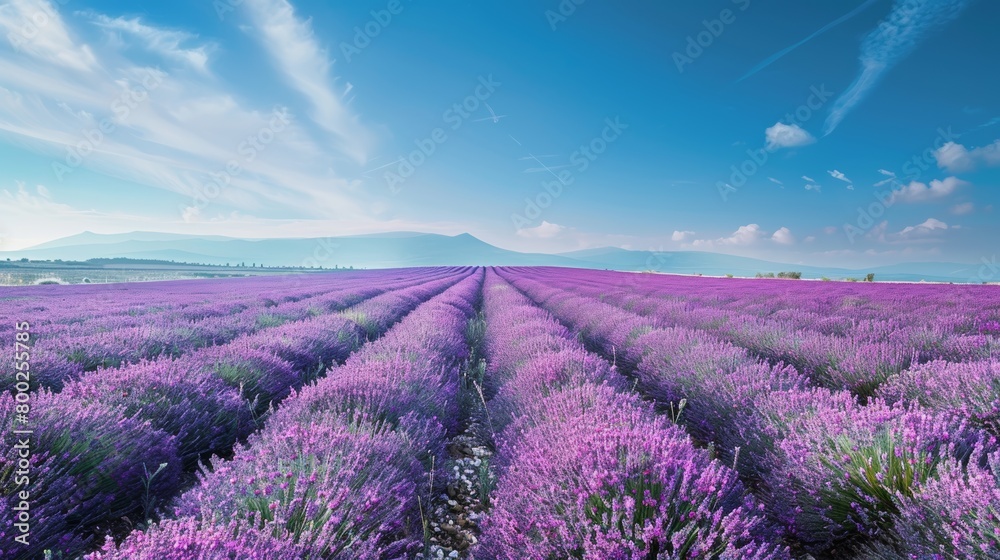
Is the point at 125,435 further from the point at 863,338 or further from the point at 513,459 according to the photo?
the point at 863,338

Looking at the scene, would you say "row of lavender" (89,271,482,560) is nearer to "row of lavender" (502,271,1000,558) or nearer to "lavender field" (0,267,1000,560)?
"lavender field" (0,267,1000,560)

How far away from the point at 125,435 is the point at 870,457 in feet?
12.0

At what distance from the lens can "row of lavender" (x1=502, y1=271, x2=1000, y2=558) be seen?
1.36 m

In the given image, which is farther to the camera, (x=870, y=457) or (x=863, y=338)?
(x=863, y=338)

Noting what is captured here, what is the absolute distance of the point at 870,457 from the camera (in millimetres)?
1745

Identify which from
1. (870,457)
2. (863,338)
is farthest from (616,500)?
(863,338)

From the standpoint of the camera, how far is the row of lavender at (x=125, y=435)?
1.71 meters

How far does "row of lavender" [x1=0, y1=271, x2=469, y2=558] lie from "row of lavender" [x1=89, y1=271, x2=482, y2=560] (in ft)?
1.03

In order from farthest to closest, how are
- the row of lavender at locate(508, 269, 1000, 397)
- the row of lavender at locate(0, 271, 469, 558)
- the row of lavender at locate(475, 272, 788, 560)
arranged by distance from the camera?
the row of lavender at locate(508, 269, 1000, 397), the row of lavender at locate(0, 271, 469, 558), the row of lavender at locate(475, 272, 788, 560)

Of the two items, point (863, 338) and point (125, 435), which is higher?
point (863, 338)

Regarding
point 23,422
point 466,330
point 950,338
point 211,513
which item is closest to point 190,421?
point 23,422

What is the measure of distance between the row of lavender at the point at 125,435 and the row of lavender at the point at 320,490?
313mm

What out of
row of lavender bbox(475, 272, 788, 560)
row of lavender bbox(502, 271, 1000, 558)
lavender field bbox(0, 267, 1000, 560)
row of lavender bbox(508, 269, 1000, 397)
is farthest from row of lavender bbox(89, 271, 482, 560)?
row of lavender bbox(508, 269, 1000, 397)

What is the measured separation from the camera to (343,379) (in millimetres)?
2838
